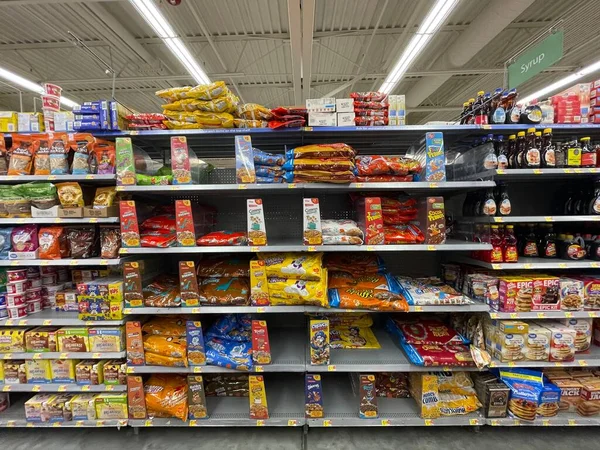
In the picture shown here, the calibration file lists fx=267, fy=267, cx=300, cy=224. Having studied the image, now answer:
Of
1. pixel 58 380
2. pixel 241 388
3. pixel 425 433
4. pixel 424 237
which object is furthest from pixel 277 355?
pixel 58 380

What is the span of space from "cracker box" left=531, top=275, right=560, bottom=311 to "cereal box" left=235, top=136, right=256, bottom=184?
2.34m

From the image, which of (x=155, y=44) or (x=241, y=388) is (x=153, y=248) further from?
(x=155, y=44)

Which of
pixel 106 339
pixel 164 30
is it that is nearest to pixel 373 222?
pixel 106 339

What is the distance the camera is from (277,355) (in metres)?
2.21

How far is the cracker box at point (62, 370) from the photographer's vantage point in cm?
219

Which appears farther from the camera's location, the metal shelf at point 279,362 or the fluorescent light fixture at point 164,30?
the fluorescent light fixture at point 164,30

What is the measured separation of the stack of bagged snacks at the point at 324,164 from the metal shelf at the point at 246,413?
1847 millimetres

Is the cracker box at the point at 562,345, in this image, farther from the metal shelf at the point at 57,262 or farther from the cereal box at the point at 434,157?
the metal shelf at the point at 57,262

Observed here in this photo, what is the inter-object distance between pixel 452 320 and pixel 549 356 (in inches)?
26.8

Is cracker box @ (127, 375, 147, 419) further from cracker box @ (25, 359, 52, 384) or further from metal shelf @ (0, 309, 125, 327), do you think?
cracker box @ (25, 359, 52, 384)

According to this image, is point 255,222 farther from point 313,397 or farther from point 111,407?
point 111,407

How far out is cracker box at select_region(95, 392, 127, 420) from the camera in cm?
214

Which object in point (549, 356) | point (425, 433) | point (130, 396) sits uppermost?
point (549, 356)

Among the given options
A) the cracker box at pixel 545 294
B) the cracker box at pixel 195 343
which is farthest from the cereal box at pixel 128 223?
the cracker box at pixel 545 294
